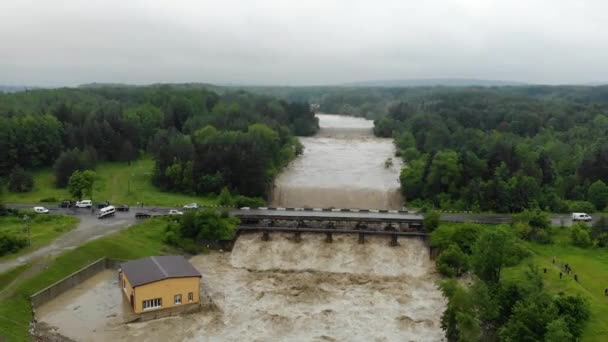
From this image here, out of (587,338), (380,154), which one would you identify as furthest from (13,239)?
(380,154)

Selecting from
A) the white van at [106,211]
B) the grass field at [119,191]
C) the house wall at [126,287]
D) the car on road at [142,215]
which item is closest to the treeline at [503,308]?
the house wall at [126,287]

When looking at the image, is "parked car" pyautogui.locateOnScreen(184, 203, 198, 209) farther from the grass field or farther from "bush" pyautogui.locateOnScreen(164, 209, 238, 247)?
"bush" pyautogui.locateOnScreen(164, 209, 238, 247)

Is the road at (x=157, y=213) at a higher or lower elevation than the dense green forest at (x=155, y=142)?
lower

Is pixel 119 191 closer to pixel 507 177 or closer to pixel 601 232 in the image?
pixel 507 177

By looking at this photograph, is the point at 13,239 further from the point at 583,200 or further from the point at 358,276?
the point at 583,200

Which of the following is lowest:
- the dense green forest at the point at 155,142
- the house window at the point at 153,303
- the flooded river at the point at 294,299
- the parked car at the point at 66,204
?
the flooded river at the point at 294,299

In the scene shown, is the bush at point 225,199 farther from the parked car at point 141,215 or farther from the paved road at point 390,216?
the parked car at point 141,215

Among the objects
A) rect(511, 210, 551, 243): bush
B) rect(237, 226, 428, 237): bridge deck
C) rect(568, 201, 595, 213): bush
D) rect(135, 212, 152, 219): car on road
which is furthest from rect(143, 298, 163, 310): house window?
rect(568, 201, 595, 213): bush

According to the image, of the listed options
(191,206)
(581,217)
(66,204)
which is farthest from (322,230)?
(66,204)
